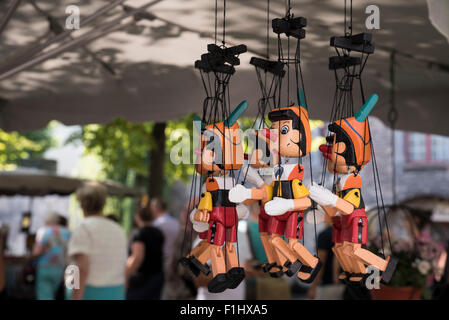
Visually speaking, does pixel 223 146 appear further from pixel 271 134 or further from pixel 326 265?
pixel 326 265

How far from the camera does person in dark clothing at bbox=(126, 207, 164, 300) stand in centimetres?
485

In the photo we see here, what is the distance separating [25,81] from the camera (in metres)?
4.41

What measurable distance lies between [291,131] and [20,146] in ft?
71.0

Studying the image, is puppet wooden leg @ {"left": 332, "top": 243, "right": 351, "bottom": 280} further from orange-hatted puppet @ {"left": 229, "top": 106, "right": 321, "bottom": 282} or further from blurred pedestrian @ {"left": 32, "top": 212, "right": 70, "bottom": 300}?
blurred pedestrian @ {"left": 32, "top": 212, "right": 70, "bottom": 300}

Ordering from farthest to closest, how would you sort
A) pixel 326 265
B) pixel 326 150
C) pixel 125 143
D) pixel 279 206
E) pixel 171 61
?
1. pixel 125 143
2. pixel 326 265
3. pixel 171 61
4. pixel 326 150
5. pixel 279 206

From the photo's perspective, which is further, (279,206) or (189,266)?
(189,266)

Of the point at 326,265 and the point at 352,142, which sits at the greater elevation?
the point at 352,142

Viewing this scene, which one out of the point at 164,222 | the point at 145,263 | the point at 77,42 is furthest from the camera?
the point at 164,222

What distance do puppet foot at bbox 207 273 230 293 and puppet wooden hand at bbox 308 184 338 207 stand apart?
385 millimetres

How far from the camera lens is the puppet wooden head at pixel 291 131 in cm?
172

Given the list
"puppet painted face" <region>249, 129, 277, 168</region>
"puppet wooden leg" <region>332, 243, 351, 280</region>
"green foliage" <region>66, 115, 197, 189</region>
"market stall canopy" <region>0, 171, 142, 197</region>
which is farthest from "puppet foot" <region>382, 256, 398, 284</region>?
"market stall canopy" <region>0, 171, 142, 197</region>

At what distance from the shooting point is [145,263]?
4.92 metres

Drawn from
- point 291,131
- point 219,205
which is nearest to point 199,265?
point 219,205
